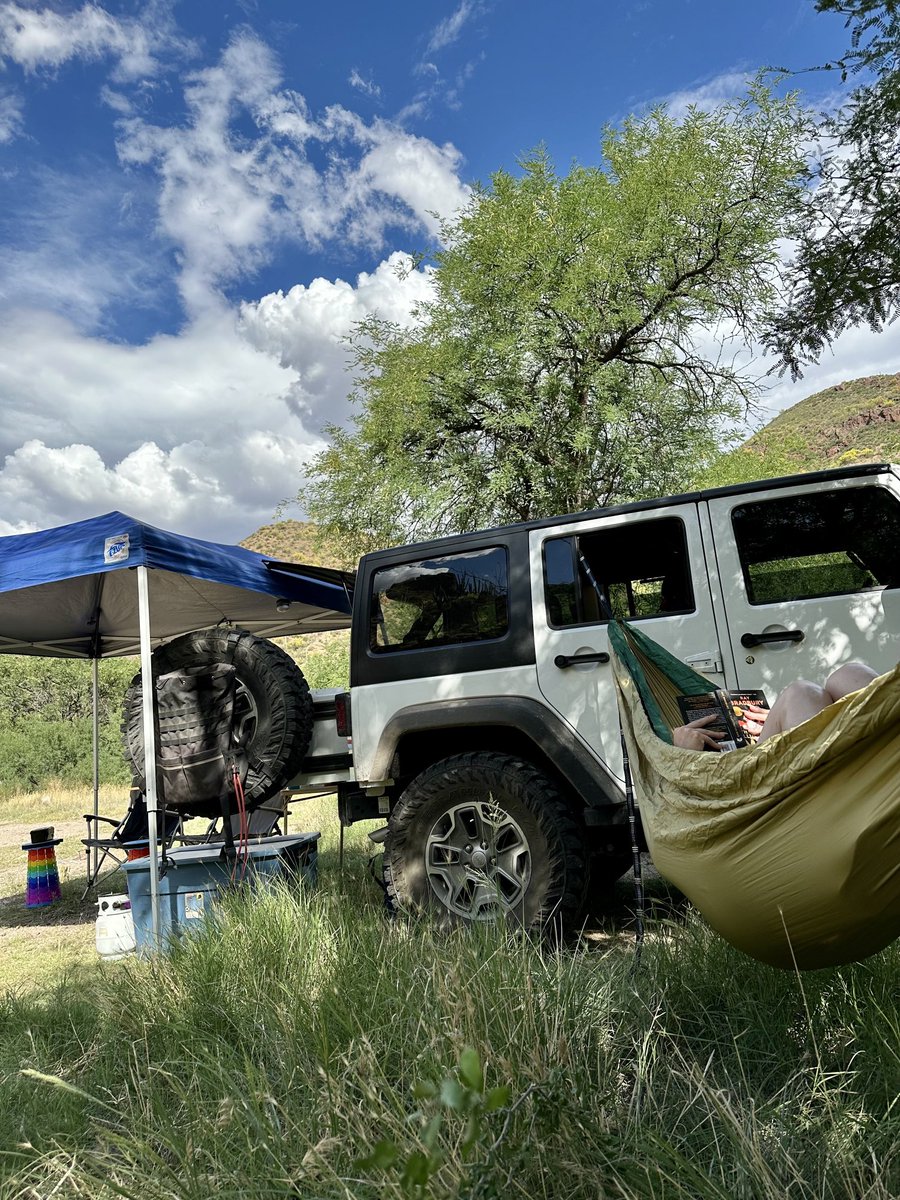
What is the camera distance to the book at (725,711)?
10.8 ft

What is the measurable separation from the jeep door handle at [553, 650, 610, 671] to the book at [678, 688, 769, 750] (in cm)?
52

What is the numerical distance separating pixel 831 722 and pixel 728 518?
225cm

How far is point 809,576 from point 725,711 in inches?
38.3

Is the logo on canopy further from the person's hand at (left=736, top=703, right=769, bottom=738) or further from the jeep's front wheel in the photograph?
the person's hand at (left=736, top=703, right=769, bottom=738)

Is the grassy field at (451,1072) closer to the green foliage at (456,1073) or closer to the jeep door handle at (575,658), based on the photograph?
the green foliage at (456,1073)

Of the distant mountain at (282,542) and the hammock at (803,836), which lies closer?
the hammock at (803,836)

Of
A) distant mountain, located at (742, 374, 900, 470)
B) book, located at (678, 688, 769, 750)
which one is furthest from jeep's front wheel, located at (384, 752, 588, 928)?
distant mountain, located at (742, 374, 900, 470)

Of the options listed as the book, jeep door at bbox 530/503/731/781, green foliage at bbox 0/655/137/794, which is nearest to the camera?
the book

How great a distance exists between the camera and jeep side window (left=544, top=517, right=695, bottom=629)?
4.18 metres

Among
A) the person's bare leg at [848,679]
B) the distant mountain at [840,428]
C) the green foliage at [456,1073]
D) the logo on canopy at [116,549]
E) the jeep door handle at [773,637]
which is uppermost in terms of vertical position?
the distant mountain at [840,428]

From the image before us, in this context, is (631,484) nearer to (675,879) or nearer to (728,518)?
(728,518)

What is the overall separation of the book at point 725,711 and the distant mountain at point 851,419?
27560 millimetres

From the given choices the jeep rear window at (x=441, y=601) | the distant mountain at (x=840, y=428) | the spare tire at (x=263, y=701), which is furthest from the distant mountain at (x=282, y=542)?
the jeep rear window at (x=441, y=601)

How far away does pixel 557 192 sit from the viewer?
48.1ft
